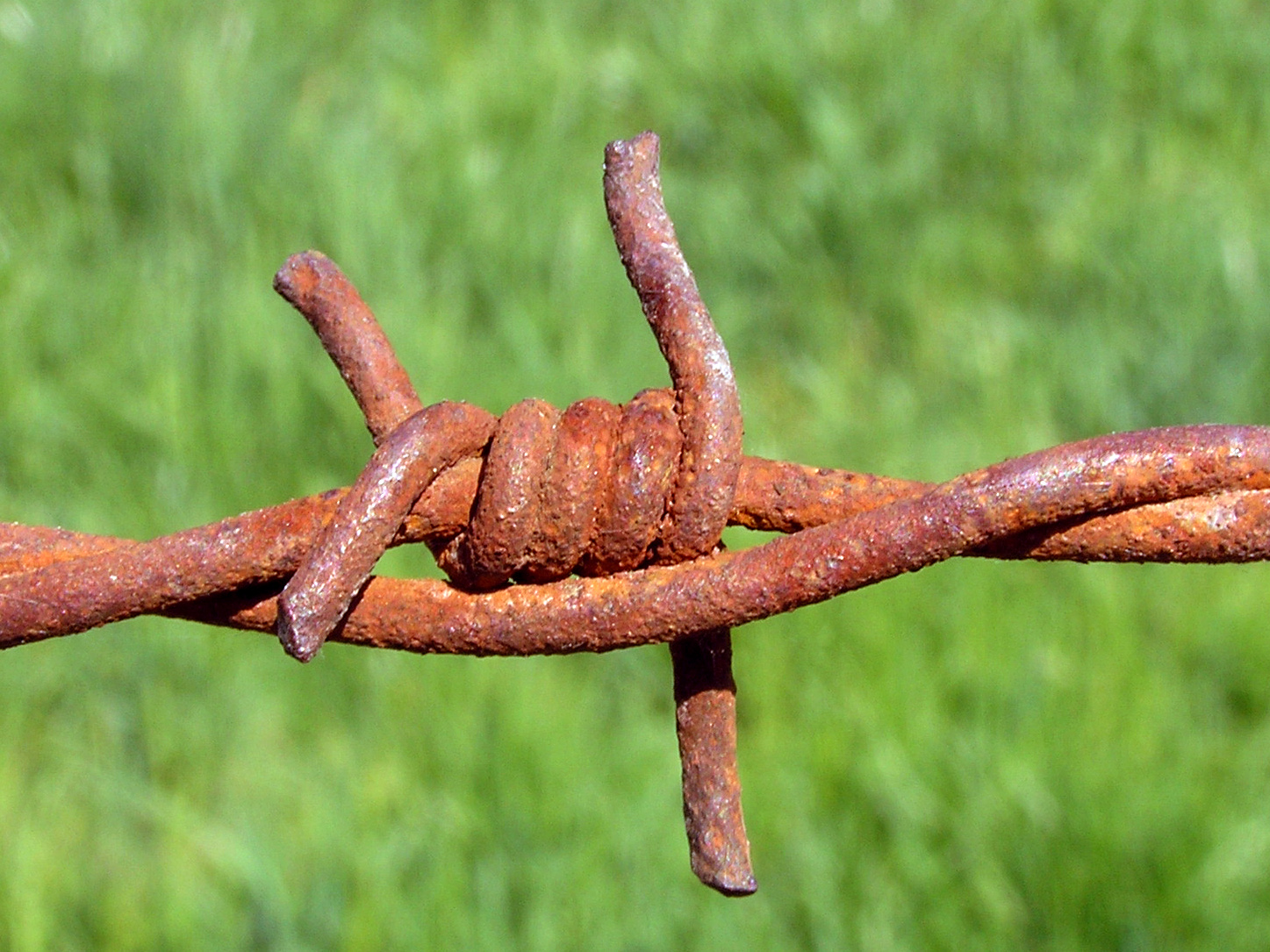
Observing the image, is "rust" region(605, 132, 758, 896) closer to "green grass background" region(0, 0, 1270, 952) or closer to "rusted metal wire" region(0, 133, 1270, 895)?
"rusted metal wire" region(0, 133, 1270, 895)

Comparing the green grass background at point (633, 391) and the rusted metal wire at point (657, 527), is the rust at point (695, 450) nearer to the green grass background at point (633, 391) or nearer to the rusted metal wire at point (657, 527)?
the rusted metal wire at point (657, 527)

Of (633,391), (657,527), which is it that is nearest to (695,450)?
(657,527)

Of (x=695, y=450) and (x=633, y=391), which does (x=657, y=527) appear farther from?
(x=633, y=391)

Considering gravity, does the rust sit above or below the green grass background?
below

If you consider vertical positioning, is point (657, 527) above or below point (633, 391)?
below

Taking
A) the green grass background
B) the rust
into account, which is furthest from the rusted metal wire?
the green grass background

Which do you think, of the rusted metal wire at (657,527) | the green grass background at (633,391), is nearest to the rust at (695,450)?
the rusted metal wire at (657,527)
